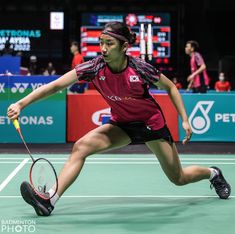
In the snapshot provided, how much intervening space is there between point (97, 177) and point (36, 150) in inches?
96.8

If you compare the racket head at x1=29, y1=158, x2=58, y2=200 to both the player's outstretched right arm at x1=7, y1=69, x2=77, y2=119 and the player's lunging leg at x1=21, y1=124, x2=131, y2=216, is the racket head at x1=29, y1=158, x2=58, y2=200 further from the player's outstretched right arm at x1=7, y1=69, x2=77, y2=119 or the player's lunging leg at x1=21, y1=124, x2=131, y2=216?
the player's outstretched right arm at x1=7, y1=69, x2=77, y2=119

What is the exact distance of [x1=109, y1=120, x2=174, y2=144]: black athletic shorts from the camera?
4.71 meters

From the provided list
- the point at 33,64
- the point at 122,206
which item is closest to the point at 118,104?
the point at 122,206

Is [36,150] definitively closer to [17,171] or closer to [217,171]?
[17,171]

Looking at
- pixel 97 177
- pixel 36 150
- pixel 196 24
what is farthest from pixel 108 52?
pixel 196 24

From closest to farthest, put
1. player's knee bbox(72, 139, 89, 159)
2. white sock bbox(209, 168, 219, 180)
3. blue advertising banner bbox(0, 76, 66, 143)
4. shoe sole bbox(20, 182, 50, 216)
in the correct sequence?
shoe sole bbox(20, 182, 50, 216) → player's knee bbox(72, 139, 89, 159) → white sock bbox(209, 168, 219, 180) → blue advertising banner bbox(0, 76, 66, 143)

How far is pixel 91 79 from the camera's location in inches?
181

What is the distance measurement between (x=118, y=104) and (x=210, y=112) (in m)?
4.95

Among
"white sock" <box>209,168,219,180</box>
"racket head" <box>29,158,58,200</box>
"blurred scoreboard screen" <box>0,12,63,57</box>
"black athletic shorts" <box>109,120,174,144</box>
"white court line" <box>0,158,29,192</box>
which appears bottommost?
"white court line" <box>0,158,29,192</box>

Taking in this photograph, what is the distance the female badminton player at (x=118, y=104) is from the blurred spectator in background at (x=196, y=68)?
5353 mm

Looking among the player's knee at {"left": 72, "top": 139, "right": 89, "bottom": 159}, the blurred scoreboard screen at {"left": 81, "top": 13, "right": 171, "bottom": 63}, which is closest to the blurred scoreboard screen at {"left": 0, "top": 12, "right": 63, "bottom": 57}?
the blurred scoreboard screen at {"left": 81, "top": 13, "right": 171, "bottom": 63}

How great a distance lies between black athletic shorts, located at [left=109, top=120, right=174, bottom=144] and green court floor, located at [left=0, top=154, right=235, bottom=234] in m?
0.59

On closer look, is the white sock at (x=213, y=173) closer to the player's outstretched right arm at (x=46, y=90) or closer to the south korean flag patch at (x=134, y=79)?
the south korean flag patch at (x=134, y=79)

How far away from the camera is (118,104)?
4.63m
